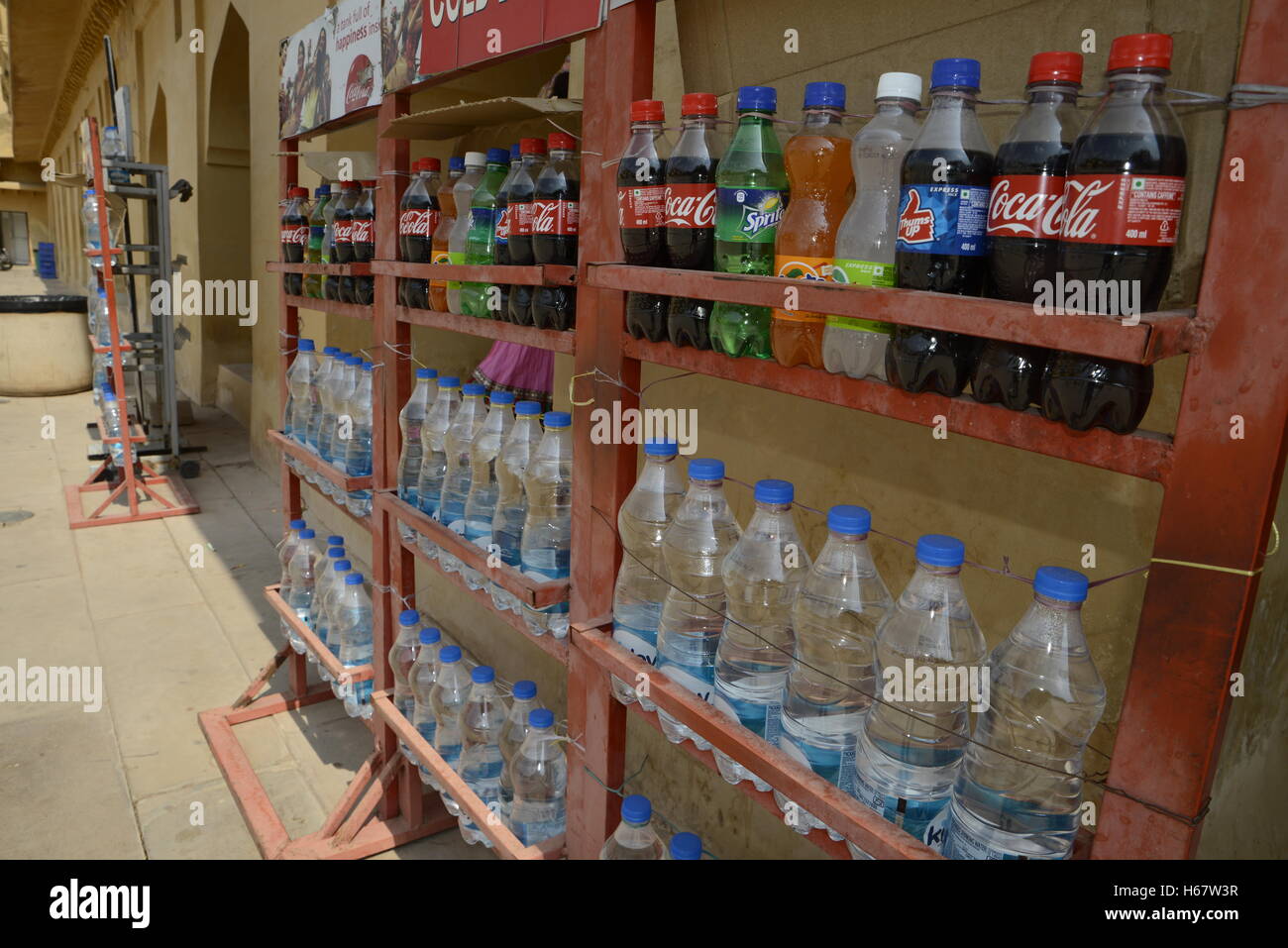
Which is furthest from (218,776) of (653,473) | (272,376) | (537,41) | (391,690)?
(272,376)

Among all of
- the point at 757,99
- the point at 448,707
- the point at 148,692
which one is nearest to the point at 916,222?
the point at 757,99

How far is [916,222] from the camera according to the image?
1016mm

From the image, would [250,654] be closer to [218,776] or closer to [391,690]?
[218,776]

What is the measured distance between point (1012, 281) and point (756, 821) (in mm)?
1677

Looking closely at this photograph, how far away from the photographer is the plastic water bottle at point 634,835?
5.50ft

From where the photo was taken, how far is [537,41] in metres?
1.73

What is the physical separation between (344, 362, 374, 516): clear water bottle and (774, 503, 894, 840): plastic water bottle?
5.80 ft

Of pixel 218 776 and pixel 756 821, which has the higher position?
pixel 756 821

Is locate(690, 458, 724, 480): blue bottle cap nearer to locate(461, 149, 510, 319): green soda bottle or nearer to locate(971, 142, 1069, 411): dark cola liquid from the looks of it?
locate(971, 142, 1069, 411): dark cola liquid

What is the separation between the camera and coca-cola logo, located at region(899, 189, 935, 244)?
1.00 metres

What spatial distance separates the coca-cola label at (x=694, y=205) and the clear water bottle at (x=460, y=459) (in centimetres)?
98

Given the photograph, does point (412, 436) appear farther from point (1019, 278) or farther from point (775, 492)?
point (1019, 278)
